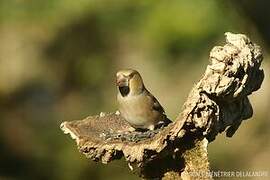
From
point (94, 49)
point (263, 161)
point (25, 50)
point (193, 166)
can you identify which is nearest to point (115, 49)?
point (94, 49)

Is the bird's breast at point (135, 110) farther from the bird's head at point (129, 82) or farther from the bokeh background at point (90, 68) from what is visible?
the bokeh background at point (90, 68)

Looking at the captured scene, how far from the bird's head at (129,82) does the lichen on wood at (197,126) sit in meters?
0.24

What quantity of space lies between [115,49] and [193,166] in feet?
14.5

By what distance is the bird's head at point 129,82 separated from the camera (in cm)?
341

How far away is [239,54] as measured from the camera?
9.63 feet

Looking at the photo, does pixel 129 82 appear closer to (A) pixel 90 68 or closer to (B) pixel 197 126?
(B) pixel 197 126

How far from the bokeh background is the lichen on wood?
313cm

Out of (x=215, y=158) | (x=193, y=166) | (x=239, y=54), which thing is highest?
(x=215, y=158)

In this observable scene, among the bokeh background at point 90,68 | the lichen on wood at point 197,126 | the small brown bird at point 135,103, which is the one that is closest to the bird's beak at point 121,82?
the small brown bird at point 135,103

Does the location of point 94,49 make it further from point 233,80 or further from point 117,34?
point 233,80

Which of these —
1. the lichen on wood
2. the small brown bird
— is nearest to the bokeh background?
the small brown bird

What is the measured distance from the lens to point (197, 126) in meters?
2.89

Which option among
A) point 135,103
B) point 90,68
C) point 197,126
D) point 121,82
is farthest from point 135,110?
point 90,68

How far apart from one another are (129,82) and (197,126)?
2.07 ft
